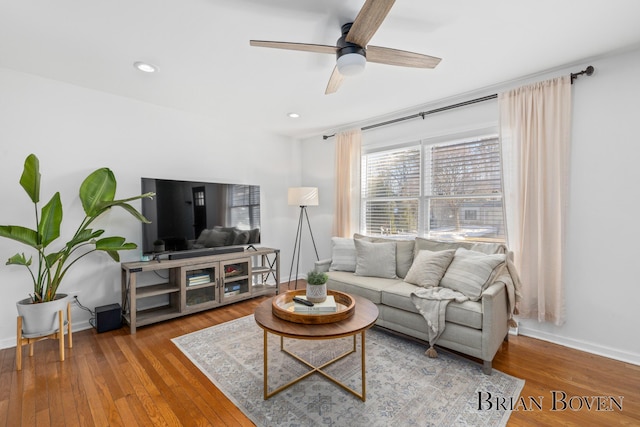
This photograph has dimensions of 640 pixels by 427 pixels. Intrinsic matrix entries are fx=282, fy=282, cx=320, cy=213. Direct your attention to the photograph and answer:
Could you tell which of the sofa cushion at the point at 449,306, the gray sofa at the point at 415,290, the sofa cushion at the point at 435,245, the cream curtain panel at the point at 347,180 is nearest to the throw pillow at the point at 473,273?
the gray sofa at the point at 415,290

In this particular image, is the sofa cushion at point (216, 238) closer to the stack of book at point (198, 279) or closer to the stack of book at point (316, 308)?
the stack of book at point (198, 279)

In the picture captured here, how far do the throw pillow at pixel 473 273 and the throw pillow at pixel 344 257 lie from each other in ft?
3.49

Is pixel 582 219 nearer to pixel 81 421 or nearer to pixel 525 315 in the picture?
pixel 525 315

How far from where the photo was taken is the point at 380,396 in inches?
72.0

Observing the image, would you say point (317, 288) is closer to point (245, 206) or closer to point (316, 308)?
point (316, 308)

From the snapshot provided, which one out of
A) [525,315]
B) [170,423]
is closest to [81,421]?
[170,423]

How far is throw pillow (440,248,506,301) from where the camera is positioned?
231 cm

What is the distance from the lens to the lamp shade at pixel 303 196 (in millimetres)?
4055

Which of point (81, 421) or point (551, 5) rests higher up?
point (551, 5)

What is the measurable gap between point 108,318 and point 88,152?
170 cm

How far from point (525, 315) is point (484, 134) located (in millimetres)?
1828

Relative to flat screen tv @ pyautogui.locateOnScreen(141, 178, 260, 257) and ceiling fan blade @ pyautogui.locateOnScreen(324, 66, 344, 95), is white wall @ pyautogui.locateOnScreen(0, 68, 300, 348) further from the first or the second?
ceiling fan blade @ pyautogui.locateOnScreen(324, 66, 344, 95)

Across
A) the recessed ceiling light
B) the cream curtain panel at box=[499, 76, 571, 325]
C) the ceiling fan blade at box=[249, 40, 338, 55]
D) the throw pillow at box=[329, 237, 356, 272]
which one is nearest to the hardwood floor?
the cream curtain panel at box=[499, 76, 571, 325]

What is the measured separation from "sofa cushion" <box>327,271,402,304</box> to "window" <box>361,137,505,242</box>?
3.09 ft
